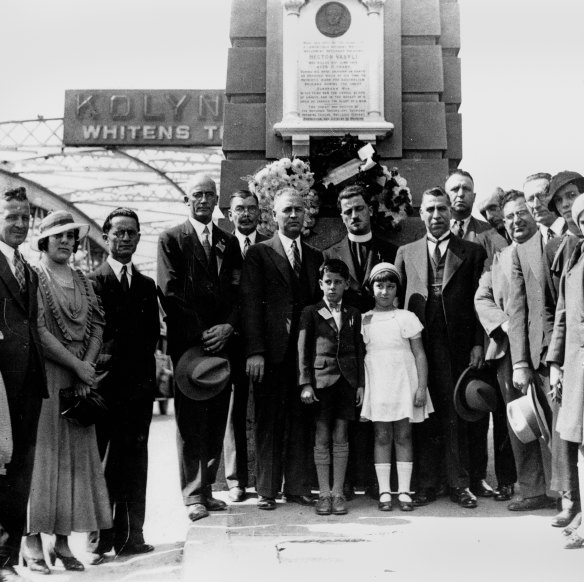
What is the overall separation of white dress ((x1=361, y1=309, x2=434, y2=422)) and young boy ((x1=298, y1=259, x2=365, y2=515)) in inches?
3.9

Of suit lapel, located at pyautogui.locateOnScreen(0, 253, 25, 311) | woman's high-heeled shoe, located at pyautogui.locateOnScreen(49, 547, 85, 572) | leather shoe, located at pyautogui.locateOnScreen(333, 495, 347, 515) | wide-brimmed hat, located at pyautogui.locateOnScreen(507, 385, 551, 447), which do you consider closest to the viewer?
suit lapel, located at pyautogui.locateOnScreen(0, 253, 25, 311)

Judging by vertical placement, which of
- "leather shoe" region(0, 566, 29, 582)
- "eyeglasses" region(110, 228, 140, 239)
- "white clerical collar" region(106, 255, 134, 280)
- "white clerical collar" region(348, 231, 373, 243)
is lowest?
"leather shoe" region(0, 566, 29, 582)

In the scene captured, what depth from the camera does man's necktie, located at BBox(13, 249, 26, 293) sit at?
15.2 feet

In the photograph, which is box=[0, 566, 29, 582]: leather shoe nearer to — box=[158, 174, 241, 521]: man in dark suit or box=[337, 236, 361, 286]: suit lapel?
box=[158, 174, 241, 521]: man in dark suit

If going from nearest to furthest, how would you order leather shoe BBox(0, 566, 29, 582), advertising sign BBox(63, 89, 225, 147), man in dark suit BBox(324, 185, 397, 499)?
1. leather shoe BBox(0, 566, 29, 582)
2. man in dark suit BBox(324, 185, 397, 499)
3. advertising sign BBox(63, 89, 225, 147)

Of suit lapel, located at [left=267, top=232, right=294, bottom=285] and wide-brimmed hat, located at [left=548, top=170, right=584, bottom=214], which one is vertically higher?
wide-brimmed hat, located at [left=548, top=170, right=584, bottom=214]

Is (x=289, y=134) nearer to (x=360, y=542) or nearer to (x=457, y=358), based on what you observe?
(x=457, y=358)

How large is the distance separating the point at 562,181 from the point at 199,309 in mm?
2435

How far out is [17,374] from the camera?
4461mm

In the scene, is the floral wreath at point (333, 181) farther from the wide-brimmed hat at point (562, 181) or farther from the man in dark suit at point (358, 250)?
the wide-brimmed hat at point (562, 181)

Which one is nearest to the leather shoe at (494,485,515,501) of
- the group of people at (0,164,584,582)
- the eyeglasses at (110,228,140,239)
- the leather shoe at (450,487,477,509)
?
the group of people at (0,164,584,582)

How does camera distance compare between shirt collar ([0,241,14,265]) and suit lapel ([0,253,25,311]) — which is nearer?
suit lapel ([0,253,25,311])

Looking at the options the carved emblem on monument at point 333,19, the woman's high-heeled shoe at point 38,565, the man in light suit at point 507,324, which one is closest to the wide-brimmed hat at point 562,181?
the man in light suit at point 507,324

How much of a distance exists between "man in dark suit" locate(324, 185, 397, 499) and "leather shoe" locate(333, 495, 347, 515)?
1.26ft
